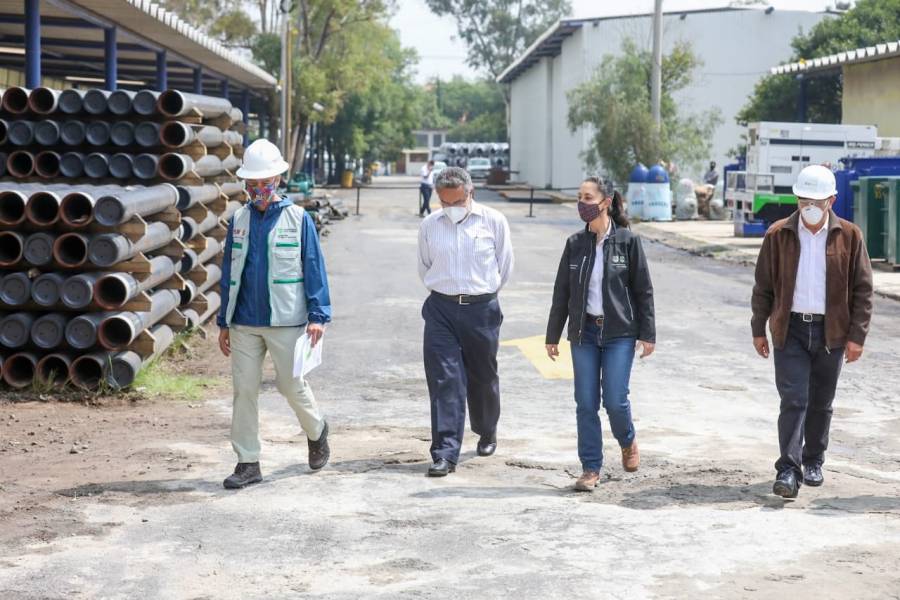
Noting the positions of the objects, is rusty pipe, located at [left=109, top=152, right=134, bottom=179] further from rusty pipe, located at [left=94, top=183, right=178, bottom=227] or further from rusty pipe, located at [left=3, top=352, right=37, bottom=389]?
rusty pipe, located at [left=3, top=352, right=37, bottom=389]

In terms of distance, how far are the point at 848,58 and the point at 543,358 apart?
23.3m

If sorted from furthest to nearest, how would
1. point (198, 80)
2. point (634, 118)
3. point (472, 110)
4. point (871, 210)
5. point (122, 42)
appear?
point (472, 110) → point (634, 118) → point (198, 80) → point (122, 42) → point (871, 210)

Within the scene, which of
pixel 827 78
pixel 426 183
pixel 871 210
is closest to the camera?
pixel 871 210

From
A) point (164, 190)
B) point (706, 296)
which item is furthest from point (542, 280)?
point (164, 190)

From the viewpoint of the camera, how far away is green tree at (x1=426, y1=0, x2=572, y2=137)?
99.2m

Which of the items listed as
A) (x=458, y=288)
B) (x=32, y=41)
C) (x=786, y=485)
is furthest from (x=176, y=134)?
(x=786, y=485)

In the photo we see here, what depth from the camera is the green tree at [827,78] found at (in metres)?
43.8

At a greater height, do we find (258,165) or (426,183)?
(426,183)

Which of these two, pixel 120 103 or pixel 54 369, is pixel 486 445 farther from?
pixel 120 103

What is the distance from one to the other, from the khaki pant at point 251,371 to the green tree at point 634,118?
33.8 meters

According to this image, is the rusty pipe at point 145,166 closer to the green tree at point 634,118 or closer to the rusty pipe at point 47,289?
the rusty pipe at point 47,289

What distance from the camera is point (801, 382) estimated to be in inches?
307

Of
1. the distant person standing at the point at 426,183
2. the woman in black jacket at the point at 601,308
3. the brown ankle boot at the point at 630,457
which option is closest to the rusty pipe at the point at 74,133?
the woman in black jacket at the point at 601,308

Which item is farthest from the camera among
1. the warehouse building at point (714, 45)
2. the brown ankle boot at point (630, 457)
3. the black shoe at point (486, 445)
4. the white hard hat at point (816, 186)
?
the warehouse building at point (714, 45)
